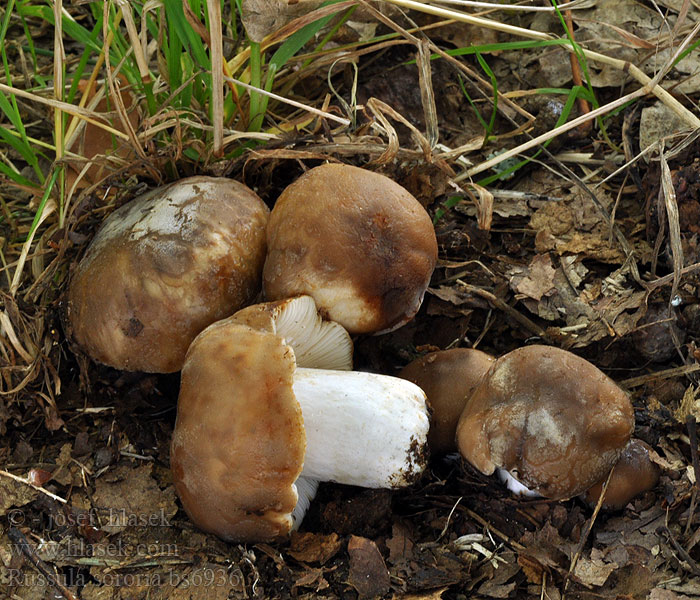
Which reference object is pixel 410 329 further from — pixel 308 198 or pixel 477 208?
pixel 308 198

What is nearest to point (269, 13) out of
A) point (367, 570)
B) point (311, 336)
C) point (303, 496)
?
point (311, 336)

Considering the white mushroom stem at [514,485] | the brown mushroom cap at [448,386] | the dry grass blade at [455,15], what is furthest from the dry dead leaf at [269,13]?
the white mushroom stem at [514,485]

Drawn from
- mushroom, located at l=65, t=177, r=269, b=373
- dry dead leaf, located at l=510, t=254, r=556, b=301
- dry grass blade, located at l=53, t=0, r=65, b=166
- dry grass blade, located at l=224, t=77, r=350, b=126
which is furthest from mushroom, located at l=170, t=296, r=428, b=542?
dry grass blade, located at l=53, t=0, r=65, b=166

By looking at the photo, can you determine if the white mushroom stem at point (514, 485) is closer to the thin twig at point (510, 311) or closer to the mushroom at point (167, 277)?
the thin twig at point (510, 311)

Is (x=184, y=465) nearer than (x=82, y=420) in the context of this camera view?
Yes

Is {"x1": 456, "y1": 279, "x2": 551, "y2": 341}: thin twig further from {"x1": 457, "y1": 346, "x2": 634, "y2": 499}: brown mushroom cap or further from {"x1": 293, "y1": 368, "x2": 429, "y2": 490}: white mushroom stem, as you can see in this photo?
{"x1": 293, "y1": 368, "x2": 429, "y2": 490}: white mushroom stem

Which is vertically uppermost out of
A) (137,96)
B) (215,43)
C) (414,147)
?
(215,43)

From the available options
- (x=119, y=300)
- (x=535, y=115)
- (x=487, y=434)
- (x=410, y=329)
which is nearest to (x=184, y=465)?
(x=119, y=300)
